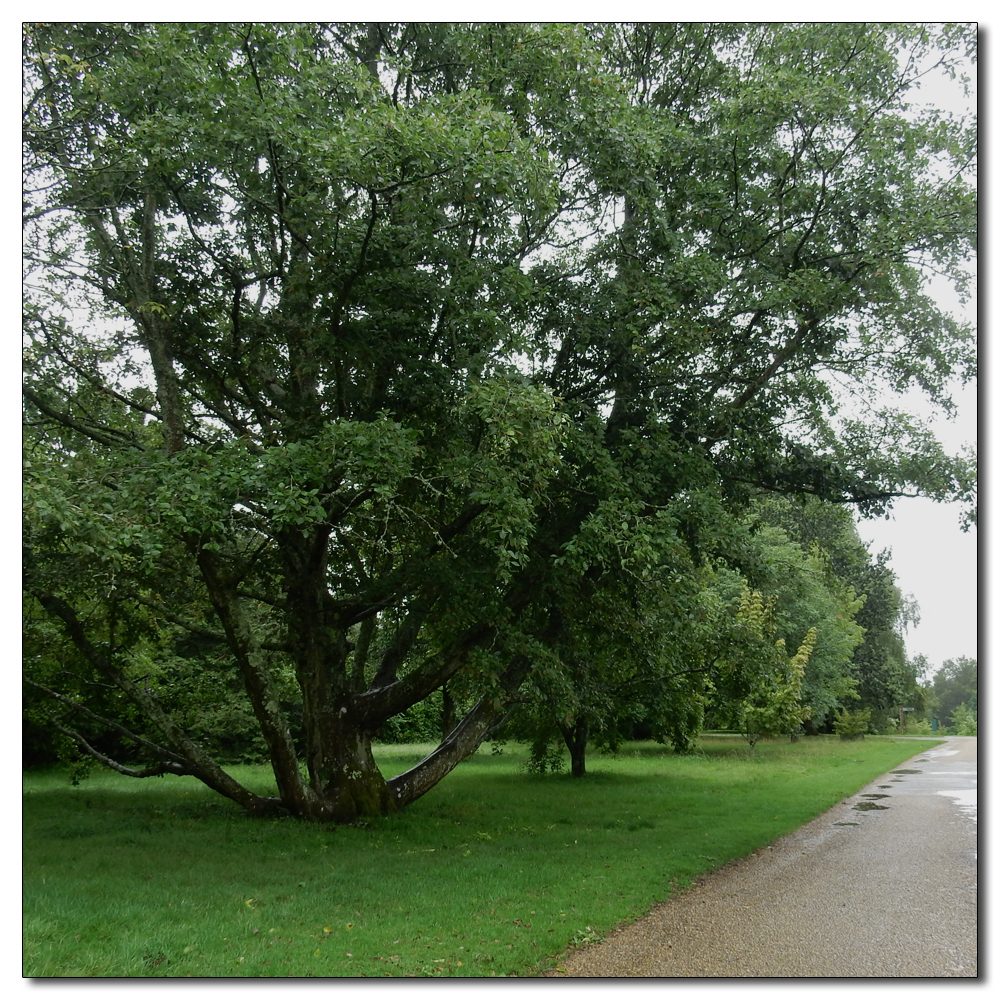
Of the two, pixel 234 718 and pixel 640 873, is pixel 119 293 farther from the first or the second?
pixel 234 718

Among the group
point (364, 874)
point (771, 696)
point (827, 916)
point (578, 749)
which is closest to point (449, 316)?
point (364, 874)

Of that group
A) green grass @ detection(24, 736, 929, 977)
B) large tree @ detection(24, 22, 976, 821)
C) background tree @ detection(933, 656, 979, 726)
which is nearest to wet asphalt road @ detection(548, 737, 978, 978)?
background tree @ detection(933, 656, 979, 726)

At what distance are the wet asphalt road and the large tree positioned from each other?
10.2 feet

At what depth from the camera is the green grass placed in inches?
211

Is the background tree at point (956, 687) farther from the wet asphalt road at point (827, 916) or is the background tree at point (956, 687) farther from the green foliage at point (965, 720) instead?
the wet asphalt road at point (827, 916)

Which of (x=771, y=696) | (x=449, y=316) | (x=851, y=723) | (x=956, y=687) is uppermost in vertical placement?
(x=449, y=316)

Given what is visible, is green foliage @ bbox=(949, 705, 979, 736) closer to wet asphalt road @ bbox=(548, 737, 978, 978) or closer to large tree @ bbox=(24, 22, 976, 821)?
wet asphalt road @ bbox=(548, 737, 978, 978)

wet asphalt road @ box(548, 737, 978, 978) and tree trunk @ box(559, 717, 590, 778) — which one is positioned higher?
wet asphalt road @ box(548, 737, 978, 978)

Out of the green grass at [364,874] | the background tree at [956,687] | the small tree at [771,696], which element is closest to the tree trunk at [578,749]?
the green grass at [364,874]

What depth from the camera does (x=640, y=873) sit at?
7867mm

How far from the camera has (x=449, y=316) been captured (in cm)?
839

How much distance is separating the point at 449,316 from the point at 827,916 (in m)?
6.66

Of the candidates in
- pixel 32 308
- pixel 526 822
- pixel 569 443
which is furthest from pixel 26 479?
pixel 526 822

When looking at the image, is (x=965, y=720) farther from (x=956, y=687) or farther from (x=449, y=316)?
(x=449, y=316)
